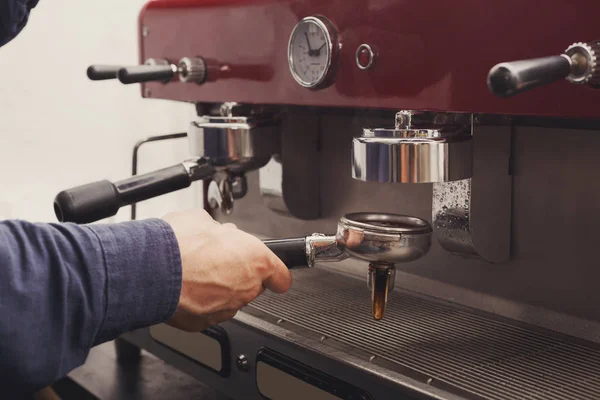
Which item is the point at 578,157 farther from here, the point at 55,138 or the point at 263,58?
the point at 55,138

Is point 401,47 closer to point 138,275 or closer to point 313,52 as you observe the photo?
point 313,52

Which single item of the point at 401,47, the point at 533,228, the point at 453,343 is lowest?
the point at 453,343

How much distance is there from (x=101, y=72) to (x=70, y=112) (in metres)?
0.54

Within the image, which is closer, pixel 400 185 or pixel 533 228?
pixel 533 228

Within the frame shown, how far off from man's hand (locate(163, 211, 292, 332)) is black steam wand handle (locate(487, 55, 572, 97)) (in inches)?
10.4

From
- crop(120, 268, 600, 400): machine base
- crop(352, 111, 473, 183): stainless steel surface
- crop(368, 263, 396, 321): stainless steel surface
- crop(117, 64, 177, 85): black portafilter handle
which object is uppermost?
crop(117, 64, 177, 85): black portafilter handle

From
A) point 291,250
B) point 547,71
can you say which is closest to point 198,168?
point 291,250

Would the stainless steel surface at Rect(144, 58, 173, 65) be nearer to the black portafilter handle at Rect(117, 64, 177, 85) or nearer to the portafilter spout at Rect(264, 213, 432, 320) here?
the black portafilter handle at Rect(117, 64, 177, 85)

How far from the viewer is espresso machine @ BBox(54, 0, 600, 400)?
66 cm

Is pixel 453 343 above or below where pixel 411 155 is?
below

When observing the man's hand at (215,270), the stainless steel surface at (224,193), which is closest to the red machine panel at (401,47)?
the stainless steel surface at (224,193)

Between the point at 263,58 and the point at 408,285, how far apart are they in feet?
1.21

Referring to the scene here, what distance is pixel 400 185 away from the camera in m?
0.98

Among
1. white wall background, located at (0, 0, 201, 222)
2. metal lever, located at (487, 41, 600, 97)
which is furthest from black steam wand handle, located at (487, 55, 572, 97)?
white wall background, located at (0, 0, 201, 222)
